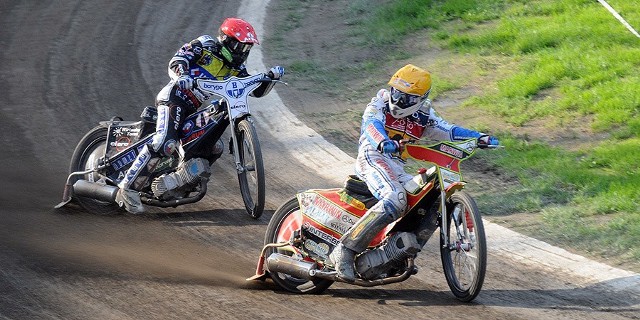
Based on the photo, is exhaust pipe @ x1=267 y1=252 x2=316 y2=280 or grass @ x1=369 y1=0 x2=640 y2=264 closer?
exhaust pipe @ x1=267 y1=252 x2=316 y2=280

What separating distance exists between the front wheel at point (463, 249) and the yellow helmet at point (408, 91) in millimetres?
836

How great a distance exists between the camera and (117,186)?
34.2ft

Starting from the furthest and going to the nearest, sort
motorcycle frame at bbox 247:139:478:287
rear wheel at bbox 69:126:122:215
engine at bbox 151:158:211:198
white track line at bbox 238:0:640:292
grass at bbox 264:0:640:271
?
rear wheel at bbox 69:126:122:215
engine at bbox 151:158:211:198
grass at bbox 264:0:640:271
white track line at bbox 238:0:640:292
motorcycle frame at bbox 247:139:478:287

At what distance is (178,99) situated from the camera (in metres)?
10.4

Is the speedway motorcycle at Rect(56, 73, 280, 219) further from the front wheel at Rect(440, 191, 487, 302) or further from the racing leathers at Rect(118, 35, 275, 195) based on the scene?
the front wheel at Rect(440, 191, 487, 302)

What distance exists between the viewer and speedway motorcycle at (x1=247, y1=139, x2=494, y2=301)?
24.2ft

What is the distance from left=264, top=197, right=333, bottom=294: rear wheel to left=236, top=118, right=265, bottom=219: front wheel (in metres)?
1.65

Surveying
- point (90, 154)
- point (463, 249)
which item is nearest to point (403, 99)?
point (463, 249)

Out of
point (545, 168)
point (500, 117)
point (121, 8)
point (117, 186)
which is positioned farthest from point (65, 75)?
point (545, 168)

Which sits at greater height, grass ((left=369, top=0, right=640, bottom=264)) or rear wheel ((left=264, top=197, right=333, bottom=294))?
rear wheel ((left=264, top=197, right=333, bottom=294))

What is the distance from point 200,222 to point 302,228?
225cm

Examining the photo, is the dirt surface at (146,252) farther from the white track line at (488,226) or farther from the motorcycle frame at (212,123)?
the motorcycle frame at (212,123)

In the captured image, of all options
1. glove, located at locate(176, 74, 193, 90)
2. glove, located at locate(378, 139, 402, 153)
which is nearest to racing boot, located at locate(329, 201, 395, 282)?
glove, located at locate(378, 139, 402, 153)

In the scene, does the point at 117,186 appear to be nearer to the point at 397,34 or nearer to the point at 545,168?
the point at 545,168
